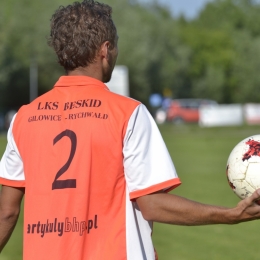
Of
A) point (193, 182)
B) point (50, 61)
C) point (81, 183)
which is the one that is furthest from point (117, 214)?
point (50, 61)

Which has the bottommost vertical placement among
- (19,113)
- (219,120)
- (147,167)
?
(147,167)

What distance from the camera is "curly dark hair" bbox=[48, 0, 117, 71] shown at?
2.99m

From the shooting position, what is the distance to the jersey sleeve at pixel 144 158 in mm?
2859

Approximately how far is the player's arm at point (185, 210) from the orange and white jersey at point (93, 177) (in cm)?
5

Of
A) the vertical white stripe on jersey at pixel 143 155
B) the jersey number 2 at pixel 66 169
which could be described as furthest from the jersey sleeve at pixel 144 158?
the jersey number 2 at pixel 66 169

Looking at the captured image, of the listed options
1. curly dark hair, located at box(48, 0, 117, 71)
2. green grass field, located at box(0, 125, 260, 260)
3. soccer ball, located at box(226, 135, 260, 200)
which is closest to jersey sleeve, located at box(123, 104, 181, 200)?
curly dark hair, located at box(48, 0, 117, 71)

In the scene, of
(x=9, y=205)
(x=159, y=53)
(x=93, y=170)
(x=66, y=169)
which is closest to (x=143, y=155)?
(x=93, y=170)

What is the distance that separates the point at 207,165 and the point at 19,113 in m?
20.0

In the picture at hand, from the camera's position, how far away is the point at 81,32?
9.79 ft

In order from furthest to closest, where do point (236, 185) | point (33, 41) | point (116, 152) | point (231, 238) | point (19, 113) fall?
point (33, 41) → point (231, 238) → point (236, 185) → point (19, 113) → point (116, 152)

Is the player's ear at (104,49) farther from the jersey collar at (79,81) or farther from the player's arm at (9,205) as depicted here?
the player's arm at (9,205)

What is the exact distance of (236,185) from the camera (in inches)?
139

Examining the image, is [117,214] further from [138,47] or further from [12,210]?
[138,47]

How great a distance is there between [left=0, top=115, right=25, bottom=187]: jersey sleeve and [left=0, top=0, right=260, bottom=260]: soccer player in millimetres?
62
